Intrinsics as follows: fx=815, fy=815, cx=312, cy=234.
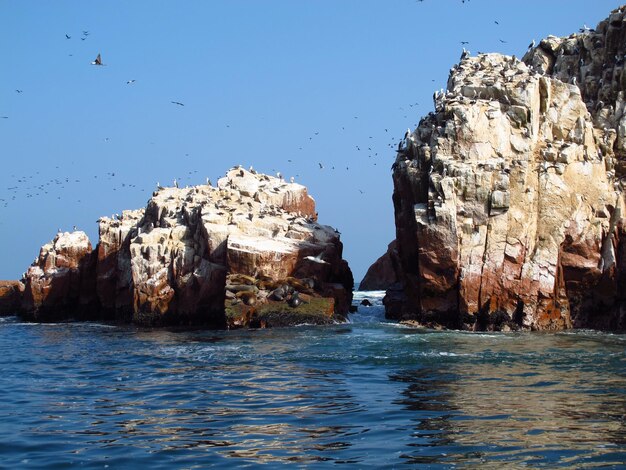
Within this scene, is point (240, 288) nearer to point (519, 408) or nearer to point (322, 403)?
point (322, 403)

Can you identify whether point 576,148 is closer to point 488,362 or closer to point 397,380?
point 488,362

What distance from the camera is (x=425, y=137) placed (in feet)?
161

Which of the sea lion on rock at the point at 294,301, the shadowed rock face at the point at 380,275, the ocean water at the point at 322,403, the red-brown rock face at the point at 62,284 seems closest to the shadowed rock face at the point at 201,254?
the red-brown rock face at the point at 62,284

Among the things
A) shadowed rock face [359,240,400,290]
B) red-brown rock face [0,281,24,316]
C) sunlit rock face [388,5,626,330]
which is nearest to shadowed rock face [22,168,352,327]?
sunlit rock face [388,5,626,330]

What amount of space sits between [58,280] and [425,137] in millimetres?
32122

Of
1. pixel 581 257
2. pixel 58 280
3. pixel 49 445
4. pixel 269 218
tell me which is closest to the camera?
pixel 49 445

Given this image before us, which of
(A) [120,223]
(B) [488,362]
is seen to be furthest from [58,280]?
(B) [488,362]

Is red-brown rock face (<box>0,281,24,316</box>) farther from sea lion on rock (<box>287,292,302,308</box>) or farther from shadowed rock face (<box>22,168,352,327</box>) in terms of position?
sea lion on rock (<box>287,292,302,308</box>)

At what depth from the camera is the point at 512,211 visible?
44.4m

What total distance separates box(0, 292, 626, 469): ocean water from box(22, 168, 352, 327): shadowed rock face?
10.8 metres

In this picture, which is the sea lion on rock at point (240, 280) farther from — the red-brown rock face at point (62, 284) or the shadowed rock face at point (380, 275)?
the shadowed rock face at point (380, 275)

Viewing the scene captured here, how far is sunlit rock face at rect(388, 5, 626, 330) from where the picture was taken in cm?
4369

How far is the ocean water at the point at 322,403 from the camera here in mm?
17219

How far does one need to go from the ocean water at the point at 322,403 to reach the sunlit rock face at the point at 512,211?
5241mm
